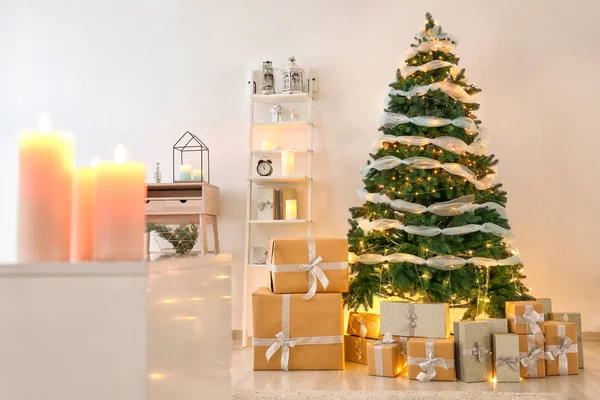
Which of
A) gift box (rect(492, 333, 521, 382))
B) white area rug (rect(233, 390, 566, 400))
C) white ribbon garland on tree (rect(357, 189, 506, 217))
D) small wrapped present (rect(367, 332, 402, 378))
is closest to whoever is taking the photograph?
white area rug (rect(233, 390, 566, 400))

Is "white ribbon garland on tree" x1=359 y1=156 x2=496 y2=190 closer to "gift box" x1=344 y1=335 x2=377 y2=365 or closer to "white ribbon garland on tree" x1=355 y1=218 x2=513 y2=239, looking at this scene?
"white ribbon garland on tree" x1=355 y1=218 x2=513 y2=239

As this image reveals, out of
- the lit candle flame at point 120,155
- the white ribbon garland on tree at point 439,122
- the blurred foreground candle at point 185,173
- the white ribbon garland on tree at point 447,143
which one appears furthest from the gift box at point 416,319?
the lit candle flame at point 120,155

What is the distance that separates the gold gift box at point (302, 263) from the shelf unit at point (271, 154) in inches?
30.2

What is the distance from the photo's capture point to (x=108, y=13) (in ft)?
13.9

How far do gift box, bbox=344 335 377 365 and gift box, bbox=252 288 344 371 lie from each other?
7.2 inches

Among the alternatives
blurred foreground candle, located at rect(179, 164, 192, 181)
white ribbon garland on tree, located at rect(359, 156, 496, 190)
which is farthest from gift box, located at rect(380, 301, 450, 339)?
blurred foreground candle, located at rect(179, 164, 192, 181)

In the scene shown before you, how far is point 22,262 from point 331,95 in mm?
3517

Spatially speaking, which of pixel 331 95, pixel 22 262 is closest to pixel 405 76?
pixel 331 95

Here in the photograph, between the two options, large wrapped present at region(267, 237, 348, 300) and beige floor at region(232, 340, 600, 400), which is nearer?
beige floor at region(232, 340, 600, 400)

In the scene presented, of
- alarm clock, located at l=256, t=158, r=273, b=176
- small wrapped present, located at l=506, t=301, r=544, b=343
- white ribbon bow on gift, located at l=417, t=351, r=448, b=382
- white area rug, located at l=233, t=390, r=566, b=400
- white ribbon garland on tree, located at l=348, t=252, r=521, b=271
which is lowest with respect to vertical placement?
white area rug, located at l=233, t=390, r=566, b=400

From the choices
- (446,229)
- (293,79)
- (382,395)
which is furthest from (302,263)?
(293,79)

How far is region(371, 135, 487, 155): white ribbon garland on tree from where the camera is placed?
301 centimetres

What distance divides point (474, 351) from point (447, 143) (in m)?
0.98

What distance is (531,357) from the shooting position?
106 inches
